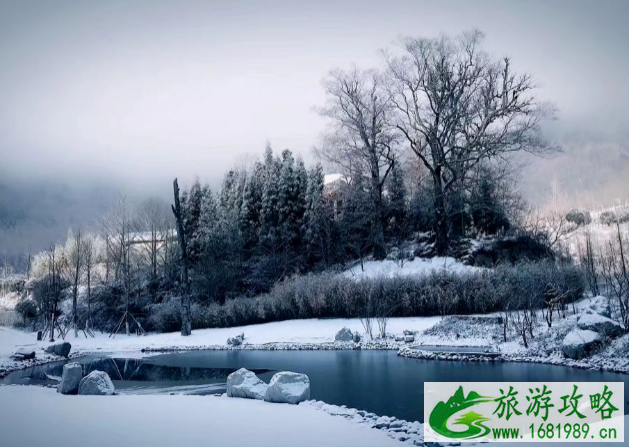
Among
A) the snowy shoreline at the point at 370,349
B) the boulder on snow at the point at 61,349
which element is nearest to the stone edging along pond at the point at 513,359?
the snowy shoreline at the point at 370,349

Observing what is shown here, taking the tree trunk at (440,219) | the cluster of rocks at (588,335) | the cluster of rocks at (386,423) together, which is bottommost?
the cluster of rocks at (386,423)

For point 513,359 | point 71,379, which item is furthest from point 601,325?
point 71,379

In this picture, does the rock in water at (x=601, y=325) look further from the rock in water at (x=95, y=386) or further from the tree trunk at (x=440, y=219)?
the tree trunk at (x=440, y=219)

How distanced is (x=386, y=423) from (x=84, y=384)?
5.07 metres

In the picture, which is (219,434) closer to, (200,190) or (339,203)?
(339,203)

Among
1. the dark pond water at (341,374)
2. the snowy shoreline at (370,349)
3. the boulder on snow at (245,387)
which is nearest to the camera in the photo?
the boulder on snow at (245,387)

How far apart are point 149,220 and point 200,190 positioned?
475cm

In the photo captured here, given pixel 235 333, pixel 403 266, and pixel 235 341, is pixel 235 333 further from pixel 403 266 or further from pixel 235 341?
pixel 403 266

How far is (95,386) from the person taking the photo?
315 inches

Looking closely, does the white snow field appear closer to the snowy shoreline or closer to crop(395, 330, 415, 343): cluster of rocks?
the snowy shoreline

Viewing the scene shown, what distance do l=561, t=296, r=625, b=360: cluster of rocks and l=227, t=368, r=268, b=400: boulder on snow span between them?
663cm

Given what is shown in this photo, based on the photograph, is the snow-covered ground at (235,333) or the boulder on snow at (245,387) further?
the snow-covered ground at (235,333)

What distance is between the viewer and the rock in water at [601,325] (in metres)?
10.6

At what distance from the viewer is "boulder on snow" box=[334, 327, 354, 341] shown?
51.0 ft
